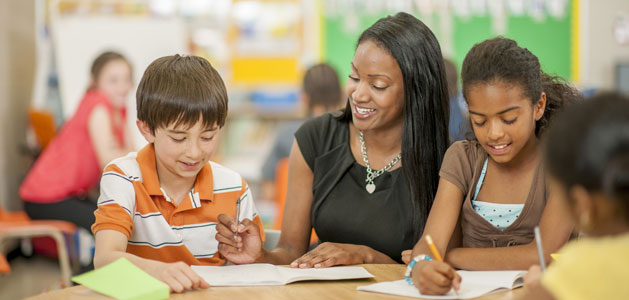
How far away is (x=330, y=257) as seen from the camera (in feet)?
5.22

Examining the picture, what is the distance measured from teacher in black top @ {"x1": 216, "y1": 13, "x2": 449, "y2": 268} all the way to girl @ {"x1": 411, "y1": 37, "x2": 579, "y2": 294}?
148 millimetres

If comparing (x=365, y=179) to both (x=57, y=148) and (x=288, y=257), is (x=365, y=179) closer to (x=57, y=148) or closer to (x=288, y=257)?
(x=288, y=257)

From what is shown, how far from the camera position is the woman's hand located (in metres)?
1.56

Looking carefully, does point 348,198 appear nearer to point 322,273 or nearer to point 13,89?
point 322,273

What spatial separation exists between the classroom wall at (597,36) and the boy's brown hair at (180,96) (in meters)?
5.05

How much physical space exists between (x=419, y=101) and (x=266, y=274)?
65 cm

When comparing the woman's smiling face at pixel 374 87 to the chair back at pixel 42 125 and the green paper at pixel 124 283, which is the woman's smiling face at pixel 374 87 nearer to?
the green paper at pixel 124 283

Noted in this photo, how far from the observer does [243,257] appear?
1614 millimetres

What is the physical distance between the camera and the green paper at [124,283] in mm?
1229

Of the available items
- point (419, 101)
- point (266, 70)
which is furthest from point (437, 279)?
point (266, 70)

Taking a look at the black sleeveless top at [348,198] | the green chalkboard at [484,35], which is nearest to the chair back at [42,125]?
the green chalkboard at [484,35]

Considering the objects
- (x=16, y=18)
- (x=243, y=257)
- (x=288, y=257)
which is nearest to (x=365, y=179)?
(x=288, y=257)

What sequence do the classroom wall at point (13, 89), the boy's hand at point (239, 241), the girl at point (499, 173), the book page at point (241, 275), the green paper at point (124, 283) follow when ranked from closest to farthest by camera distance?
the green paper at point (124, 283)
the book page at point (241, 275)
the girl at point (499, 173)
the boy's hand at point (239, 241)
the classroom wall at point (13, 89)

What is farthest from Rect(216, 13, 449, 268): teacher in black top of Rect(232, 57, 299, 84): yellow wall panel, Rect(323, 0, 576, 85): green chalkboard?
Rect(323, 0, 576, 85): green chalkboard
